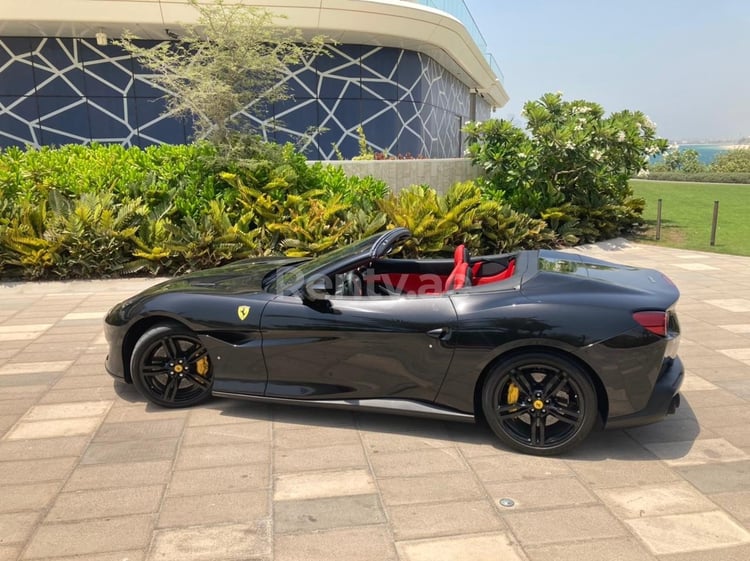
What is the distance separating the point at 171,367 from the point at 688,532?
3315mm

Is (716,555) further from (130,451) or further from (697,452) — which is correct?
(130,451)

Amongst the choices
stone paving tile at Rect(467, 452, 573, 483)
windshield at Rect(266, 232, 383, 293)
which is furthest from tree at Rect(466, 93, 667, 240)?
stone paving tile at Rect(467, 452, 573, 483)

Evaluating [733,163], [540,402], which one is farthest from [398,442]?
[733,163]

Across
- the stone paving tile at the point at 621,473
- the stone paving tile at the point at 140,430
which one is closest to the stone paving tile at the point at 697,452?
the stone paving tile at the point at 621,473

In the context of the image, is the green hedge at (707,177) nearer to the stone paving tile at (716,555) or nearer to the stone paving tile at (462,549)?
the stone paving tile at (716,555)

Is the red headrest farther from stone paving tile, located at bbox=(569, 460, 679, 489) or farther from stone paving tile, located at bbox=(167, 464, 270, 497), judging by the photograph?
stone paving tile, located at bbox=(167, 464, 270, 497)

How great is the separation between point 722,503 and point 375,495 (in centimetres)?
180

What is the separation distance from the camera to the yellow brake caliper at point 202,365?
4.23 metres

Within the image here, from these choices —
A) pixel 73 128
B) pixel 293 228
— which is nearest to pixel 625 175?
pixel 293 228

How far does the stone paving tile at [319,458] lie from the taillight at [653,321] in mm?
1820

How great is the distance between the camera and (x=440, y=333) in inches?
143

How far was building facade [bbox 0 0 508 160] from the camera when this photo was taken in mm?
16672

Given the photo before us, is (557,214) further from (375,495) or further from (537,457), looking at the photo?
(375,495)

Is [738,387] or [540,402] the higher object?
[540,402]
